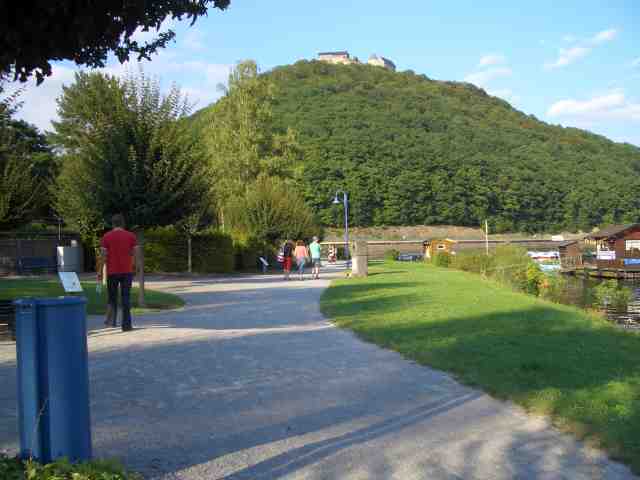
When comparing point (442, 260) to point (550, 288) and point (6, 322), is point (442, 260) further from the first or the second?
point (6, 322)

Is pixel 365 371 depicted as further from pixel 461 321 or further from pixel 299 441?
pixel 461 321

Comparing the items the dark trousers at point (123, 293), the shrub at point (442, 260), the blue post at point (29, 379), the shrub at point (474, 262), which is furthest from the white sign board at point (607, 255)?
the blue post at point (29, 379)

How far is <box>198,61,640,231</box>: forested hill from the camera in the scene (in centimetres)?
10300

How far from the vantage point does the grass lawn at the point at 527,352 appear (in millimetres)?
5496

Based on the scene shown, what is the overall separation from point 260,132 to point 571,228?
237 feet

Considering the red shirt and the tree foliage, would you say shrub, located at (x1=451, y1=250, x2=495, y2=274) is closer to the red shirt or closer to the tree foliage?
the tree foliage

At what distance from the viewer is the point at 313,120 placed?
111625 mm

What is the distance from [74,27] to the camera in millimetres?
5258

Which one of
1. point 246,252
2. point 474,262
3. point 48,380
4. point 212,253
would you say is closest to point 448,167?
point 474,262

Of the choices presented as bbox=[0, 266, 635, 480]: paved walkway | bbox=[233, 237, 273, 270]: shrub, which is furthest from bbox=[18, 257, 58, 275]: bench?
bbox=[0, 266, 635, 480]: paved walkway

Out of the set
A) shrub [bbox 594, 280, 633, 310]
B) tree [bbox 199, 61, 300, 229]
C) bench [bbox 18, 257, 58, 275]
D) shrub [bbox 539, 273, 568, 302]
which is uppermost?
tree [bbox 199, 61, 300, 229]

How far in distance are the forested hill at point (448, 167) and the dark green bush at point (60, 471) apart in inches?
3563

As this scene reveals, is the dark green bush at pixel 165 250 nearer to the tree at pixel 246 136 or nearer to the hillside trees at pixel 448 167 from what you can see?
the tree at pixel 246 136

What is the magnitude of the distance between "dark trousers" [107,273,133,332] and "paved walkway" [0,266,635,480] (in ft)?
3.49
